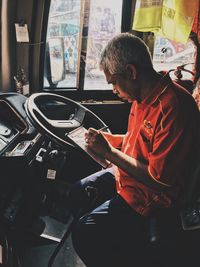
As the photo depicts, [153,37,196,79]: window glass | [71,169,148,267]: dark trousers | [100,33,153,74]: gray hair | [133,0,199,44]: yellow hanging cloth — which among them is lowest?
[71,169,148,267]: dark trousers

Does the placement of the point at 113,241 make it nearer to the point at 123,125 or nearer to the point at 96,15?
the point at 123,125

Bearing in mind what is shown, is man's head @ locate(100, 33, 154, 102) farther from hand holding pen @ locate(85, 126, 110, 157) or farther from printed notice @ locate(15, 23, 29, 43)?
printed notice @ locate(15, 23, 29, 43)

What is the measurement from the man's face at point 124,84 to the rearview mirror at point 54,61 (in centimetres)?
201

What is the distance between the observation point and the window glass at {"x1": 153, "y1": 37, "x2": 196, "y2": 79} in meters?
4.00

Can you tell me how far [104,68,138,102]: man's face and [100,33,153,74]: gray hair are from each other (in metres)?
0.04

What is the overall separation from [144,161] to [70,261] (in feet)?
4.07

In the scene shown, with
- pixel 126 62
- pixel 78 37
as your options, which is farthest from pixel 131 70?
pixel 78 37

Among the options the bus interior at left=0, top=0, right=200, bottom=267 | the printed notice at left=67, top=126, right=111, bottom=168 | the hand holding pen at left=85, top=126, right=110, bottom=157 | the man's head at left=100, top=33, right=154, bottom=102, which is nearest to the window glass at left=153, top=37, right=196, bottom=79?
the bus interior at left=0, top=0, right=200, bottom=267

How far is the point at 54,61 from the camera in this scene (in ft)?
12.5

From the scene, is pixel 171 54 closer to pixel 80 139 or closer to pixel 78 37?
pixel 78 37

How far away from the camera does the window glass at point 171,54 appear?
4.00 m

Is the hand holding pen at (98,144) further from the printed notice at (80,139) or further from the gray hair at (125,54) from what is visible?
the gray hair at (125,54)

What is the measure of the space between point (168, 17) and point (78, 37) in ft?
4.14

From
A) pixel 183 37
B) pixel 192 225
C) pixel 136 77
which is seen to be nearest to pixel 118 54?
pixel 136 77
